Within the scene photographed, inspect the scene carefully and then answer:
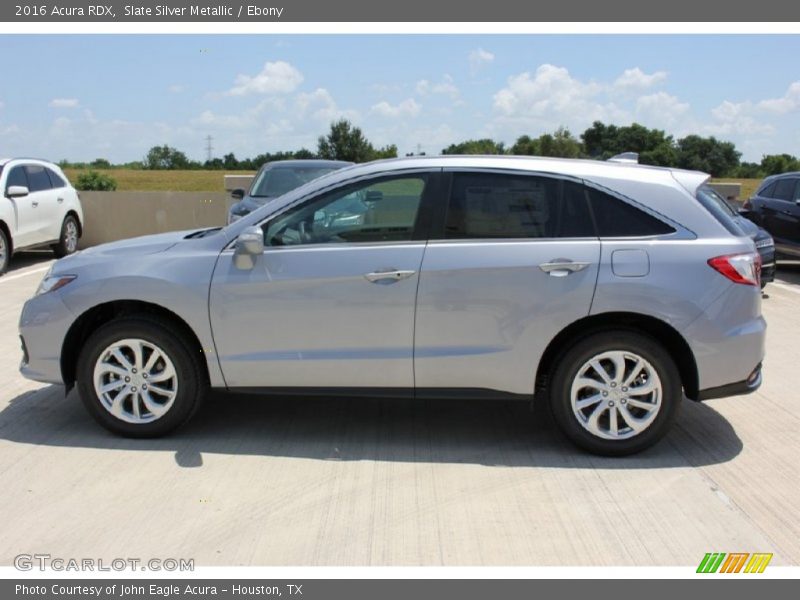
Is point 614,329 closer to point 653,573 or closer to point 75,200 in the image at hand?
point 653,573

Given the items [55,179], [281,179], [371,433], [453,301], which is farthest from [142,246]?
[55,179]

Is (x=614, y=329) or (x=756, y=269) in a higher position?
(x=756, y=269)

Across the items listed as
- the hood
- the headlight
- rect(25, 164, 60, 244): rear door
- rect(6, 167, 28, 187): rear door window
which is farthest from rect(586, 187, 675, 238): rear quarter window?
rect(25, 164, 60, 244): rear door

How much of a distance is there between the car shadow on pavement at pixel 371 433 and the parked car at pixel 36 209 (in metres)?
7.07

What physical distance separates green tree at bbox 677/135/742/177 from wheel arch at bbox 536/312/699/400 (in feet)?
169

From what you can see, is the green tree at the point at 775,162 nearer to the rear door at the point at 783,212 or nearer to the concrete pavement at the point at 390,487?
the rear door at the point at 783,212

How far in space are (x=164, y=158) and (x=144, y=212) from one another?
8623cm

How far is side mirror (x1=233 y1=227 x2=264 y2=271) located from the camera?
4695 mm

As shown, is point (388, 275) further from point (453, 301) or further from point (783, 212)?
point (783, 212)

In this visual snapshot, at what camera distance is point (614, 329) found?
4.68 m

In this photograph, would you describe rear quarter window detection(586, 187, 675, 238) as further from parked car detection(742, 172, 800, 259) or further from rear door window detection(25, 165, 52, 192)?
rear door window detection(25, 165, 52, 192)

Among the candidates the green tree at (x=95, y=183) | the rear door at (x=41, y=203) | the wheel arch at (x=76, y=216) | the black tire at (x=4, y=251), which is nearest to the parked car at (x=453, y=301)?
the black tire at (x=4, y=251)
